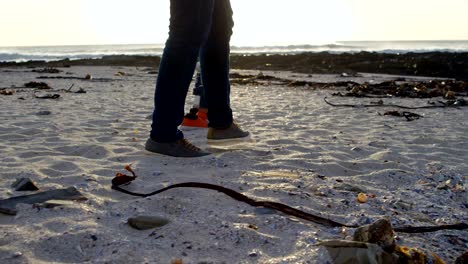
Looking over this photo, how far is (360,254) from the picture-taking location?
1.41 meters

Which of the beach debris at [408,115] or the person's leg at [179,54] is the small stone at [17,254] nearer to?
the person's leg at [179,54]

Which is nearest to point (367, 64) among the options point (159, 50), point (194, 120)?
point (194, 120)

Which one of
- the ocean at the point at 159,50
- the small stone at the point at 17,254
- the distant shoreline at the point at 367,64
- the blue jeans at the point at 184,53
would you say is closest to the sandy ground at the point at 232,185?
the small stone at the point at 17,254

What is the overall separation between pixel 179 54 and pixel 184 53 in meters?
0.03

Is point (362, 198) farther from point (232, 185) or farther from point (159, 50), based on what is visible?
point (159, 50)

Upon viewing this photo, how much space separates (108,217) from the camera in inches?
72.3

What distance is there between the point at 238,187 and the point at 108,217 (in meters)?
0.72

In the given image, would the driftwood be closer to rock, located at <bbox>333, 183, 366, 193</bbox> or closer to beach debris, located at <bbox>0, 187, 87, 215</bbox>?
beach debris, located at <bbox>0, 187, 87, 215</bbox>

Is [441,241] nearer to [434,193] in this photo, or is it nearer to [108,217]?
[434,193]

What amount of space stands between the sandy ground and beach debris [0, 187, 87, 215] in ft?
0.15

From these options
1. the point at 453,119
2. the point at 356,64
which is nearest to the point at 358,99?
the point at 453,119

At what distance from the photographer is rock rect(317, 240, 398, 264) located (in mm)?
1398

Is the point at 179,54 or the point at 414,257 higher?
the point at 179,54

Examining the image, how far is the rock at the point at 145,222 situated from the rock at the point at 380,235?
77 cm
